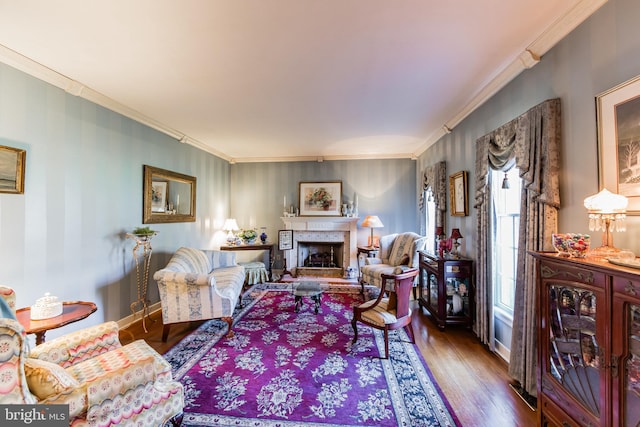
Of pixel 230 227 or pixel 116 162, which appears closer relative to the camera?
pixel 116 162

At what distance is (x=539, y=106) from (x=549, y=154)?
388mm

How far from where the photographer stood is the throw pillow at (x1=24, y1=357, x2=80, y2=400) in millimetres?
1119

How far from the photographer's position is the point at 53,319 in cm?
194

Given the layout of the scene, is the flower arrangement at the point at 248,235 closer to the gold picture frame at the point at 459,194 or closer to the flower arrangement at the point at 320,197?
the flower arrangement at the point at 320,197

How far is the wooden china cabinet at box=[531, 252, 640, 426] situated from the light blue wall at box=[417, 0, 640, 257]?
0.45 meters

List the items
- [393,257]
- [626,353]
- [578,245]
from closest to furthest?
1. [626,353]
2. [578,245]
3. [393,257]

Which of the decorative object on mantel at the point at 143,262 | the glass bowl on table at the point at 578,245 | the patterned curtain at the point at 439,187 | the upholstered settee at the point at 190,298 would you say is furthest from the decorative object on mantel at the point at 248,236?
the glass bowl on table at the point at 578,245

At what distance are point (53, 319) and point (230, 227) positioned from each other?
390cm

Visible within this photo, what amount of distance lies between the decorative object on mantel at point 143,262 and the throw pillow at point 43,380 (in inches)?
91.0

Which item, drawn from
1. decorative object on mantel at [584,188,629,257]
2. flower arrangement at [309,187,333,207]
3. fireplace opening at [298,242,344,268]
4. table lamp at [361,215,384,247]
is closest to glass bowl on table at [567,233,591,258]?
decorative object on mantel at [584,188,629,257]

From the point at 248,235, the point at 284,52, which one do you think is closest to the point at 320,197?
the point at 248,235

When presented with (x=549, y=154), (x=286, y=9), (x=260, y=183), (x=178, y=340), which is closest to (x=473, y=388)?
(x=549, y=154)

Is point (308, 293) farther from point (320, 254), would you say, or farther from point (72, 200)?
point (72, 200)

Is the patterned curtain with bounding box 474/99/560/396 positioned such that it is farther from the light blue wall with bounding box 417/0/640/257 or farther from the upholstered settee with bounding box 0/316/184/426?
the upholstered settee with bounding box 0/316/184/426
